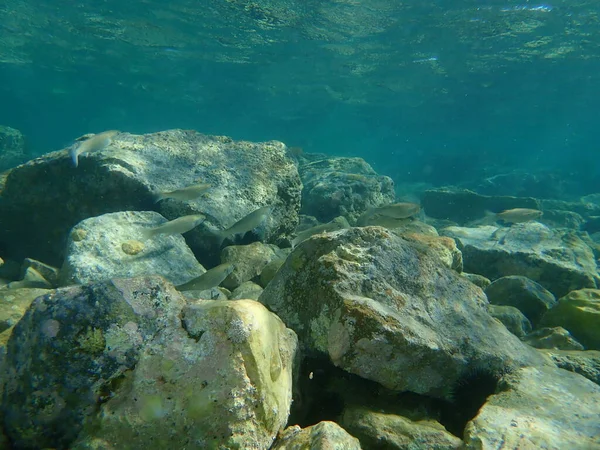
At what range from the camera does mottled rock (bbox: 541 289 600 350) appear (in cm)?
436

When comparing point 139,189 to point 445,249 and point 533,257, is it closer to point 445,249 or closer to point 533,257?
point 445,249

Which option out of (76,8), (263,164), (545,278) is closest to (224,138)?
(263,164)

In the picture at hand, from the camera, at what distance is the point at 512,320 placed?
450 cm

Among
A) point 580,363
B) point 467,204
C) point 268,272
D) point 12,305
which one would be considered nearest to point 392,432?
point 580,363

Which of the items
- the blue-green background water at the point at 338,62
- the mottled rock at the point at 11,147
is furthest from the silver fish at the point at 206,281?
the mottled rock at the point at 11,147

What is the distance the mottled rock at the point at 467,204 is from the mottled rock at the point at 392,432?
1360 cm

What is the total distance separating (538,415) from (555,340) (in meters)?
2.20

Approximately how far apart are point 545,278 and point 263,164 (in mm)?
5618

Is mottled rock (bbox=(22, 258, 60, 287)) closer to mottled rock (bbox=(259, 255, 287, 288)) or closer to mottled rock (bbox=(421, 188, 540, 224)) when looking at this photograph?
mottled rock (bbox=(259, 255, 287, 288))

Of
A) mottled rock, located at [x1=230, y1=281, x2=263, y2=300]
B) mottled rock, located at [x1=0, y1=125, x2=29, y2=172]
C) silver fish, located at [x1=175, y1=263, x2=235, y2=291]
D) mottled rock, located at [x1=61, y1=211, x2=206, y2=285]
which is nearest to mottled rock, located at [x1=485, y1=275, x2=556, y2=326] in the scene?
mottled rock, located at [x1=230, y1=281, x2=263, y2=300]

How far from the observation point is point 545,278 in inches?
266

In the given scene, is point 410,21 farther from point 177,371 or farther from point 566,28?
point 177,371

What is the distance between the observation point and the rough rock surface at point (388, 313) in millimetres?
2270

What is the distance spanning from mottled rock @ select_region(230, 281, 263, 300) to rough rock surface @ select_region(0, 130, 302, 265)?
1231 mm
